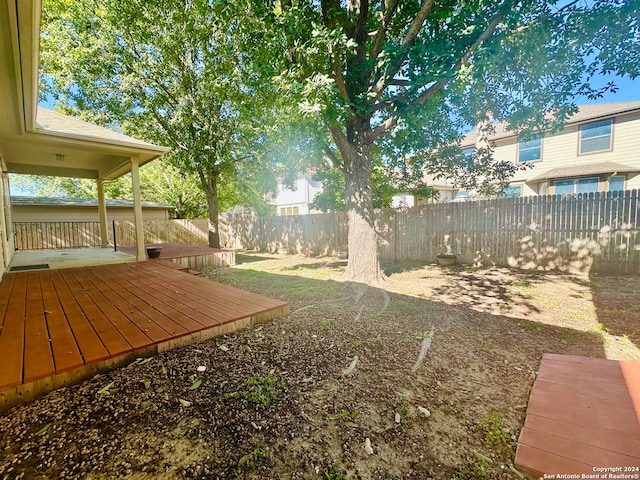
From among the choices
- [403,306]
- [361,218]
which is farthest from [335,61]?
[403,306]

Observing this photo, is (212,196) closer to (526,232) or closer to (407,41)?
(407,41)

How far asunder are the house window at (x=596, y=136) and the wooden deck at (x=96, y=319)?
44.7 feet

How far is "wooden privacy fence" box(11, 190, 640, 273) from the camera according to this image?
18.6 ft

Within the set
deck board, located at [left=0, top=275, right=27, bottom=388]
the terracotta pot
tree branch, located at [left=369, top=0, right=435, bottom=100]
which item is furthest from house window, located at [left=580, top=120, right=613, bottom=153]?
deck board, located at [left=0, top=275, right=27, bottom=388]

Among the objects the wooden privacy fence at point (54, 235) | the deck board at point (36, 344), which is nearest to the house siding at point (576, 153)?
the deck board at point (36, 344)

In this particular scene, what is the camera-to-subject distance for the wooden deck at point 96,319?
2.06m

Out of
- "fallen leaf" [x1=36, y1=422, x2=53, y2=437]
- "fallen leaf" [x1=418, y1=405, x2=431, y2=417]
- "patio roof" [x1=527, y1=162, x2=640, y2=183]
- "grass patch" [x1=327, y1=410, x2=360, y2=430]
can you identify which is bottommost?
"fallen leaf" [x1=418, y1=405, x2=431, y2=417]

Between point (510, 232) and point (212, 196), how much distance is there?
9808 millimetres

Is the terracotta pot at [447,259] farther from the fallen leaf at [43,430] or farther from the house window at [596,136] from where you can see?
the house window at [596,136]

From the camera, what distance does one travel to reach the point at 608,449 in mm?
1435

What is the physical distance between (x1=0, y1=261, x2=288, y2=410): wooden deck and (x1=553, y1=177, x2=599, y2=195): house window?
1276 cm

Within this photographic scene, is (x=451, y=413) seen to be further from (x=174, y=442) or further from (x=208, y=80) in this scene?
(x=208, y=80)

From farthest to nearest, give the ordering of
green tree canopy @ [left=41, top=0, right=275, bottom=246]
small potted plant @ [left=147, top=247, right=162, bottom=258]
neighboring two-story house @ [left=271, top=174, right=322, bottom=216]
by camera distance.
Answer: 1. neighboring two-story house @ [left=271, top=174, right=322, bottom=216]
2. green tree canopy @ [left=41, top=0, right=275, bottom=246]
3. small potted plant @ [left=147, top=247, right=162, bottom=258]

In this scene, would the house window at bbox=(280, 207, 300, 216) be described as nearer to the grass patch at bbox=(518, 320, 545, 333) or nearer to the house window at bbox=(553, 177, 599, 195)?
the house window at bbox=(553, 177, 599, 195)
